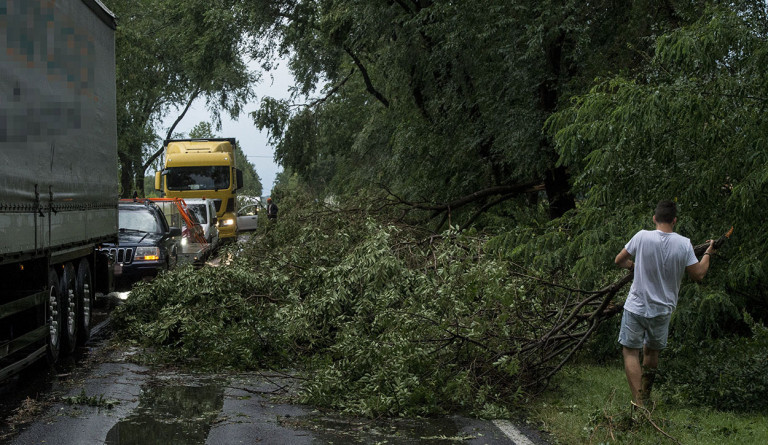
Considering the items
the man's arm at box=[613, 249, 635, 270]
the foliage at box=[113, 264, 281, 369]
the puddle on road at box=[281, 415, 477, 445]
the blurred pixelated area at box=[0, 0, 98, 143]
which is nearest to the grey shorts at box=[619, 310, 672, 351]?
the man's arm at box=[613, 249, 635, 270]

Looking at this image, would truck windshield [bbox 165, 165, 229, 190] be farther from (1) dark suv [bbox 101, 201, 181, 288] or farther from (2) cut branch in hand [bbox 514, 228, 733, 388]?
(2) cut branch in hand [bbox 514, 228, 733, 388]

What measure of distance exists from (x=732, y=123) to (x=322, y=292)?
498 centimetres

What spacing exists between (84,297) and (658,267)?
767 centimetres

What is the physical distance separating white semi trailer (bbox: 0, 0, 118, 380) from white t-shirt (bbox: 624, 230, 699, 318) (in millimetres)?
5265

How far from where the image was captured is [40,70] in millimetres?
8461

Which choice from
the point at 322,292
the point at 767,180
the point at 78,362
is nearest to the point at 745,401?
the point at 767,180

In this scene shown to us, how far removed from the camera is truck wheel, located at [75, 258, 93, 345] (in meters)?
11.4

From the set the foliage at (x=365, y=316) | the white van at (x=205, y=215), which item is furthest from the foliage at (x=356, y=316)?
the white van at (x=205, y=215)

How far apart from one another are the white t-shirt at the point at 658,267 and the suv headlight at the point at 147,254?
12.4 meters

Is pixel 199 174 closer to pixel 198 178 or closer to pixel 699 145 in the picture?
pixel 198 178

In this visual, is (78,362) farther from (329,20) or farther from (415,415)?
(329,20)

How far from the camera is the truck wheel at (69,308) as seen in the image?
34.5 ft

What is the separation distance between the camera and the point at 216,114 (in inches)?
1812

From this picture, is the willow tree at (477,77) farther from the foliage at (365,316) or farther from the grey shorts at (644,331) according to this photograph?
the grey shorts at (644,331)
